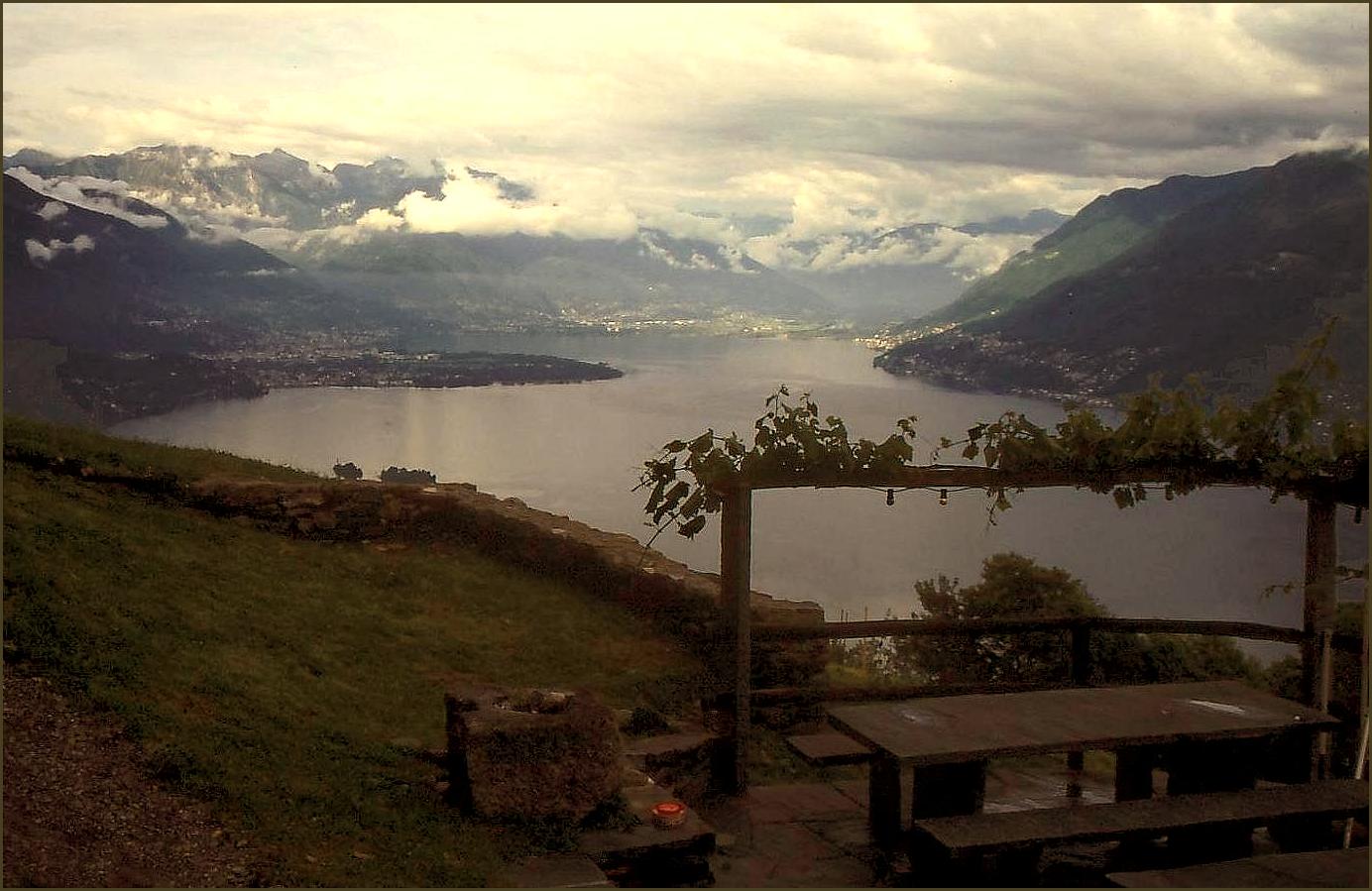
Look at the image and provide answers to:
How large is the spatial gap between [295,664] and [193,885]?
110 inches

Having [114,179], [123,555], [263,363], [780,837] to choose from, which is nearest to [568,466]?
[263,363]

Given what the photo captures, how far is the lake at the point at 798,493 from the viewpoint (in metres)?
32.0

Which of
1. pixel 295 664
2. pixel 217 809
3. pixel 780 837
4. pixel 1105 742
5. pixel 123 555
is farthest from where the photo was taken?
pixel 123 555

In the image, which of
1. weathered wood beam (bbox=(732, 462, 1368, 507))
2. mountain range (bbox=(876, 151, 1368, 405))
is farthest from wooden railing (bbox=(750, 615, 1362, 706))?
mountain range (bbox=(876, 151, 1368, 405))

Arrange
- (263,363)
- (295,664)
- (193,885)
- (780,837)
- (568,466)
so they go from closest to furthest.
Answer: (193,885)
(780,837)
(295,664)
(263,363)
(568,466)

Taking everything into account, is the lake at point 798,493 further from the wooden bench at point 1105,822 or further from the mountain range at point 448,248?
the wooden bench at point 1105,822

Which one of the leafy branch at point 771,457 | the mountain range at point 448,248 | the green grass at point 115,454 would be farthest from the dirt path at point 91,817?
the mountain range at point 448,248

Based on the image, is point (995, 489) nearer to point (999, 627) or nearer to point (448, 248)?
point (999, 627)

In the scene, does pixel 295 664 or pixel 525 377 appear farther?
pixel 525 377

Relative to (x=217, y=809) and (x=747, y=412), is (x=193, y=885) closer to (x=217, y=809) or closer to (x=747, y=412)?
(x=217, y=809)

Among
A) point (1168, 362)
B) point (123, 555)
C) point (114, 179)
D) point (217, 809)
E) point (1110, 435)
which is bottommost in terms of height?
point (217, 809)

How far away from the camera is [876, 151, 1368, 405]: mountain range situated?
38.2 m

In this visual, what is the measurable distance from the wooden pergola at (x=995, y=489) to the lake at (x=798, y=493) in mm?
23039

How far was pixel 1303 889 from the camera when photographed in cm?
378
